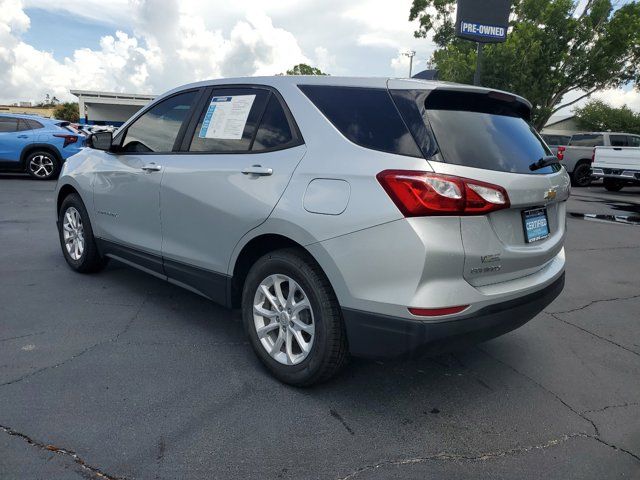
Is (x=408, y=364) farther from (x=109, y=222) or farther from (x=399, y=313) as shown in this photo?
(x=109, y=222)

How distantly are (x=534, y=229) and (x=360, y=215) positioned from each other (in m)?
1.02

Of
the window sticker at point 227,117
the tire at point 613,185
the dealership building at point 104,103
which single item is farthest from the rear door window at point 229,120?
the dealership building at point 104,103

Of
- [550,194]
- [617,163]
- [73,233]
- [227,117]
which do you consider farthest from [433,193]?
[617,163]

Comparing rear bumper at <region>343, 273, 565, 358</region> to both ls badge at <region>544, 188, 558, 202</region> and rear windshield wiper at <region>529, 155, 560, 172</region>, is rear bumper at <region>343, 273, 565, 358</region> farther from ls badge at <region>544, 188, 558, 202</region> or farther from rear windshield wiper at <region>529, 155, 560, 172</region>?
rear windshield wiper at <region>529, 155, 560, 172</region>

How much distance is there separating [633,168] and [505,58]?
10572 millimetres

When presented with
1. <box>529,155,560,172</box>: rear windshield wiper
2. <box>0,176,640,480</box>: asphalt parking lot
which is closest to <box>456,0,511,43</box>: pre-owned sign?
<box>0,176,640,480</box>: asphalt parking lot

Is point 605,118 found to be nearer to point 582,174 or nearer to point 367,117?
point 582,174

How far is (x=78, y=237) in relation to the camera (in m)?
4.93

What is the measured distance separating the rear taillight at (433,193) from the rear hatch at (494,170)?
46 millimetres

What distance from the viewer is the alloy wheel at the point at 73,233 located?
4879mm

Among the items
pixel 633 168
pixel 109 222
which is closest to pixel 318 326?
pixel 109 222

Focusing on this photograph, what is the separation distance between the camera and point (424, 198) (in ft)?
7.68

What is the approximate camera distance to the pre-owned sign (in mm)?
13672

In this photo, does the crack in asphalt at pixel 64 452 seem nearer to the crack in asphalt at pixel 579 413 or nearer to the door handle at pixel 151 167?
the door handle at pixel 151 167
